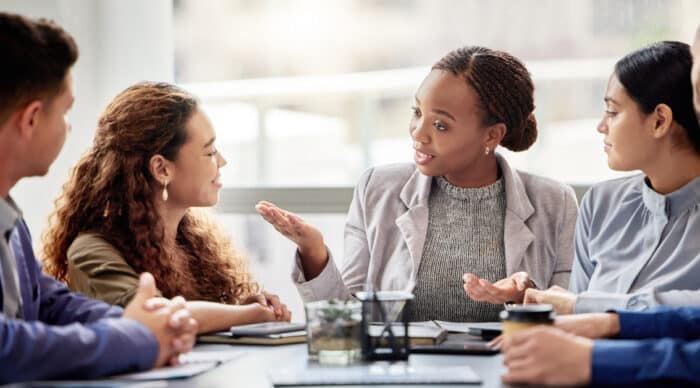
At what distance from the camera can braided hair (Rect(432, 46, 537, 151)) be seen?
2725 millimetres

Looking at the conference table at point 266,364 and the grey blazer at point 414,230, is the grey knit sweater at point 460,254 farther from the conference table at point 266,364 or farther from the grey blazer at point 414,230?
the conference table at point 266,364

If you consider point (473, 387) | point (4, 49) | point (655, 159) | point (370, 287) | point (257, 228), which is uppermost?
point (4, 49)

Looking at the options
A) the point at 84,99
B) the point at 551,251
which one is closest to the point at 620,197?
the point at 551,251

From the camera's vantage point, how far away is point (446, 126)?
8.84ft

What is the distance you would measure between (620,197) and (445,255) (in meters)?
0.54

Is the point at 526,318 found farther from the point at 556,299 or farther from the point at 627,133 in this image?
the point at 627,133

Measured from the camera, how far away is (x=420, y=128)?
8.84 feet

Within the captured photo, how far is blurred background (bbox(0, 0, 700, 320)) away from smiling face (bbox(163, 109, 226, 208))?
125 centimetres

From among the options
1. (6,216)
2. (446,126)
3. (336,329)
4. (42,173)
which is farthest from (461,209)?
(6,216)

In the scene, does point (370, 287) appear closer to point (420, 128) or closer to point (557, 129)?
point (420, 128)

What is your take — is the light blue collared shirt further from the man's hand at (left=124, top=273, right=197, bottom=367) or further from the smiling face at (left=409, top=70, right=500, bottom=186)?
the man's hand at (left=124, top=273, right=197, bottom=367)

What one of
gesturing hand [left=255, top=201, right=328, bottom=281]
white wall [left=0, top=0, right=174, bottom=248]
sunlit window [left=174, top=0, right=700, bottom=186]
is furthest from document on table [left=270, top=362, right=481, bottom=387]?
white wall [left=0, top=0, right=174, bottom=248]

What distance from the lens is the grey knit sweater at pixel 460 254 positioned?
2.65 m

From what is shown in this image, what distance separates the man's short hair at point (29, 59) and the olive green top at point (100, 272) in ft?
1.78
